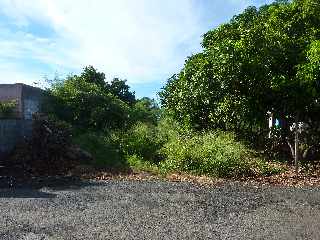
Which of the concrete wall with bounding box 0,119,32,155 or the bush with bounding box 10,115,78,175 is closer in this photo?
the bush with bounding box 10,115,78,175

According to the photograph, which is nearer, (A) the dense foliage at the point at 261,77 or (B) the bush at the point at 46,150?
(B) the bush at the point at 46,150

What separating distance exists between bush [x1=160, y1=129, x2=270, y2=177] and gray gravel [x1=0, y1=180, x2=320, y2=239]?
2034 mm

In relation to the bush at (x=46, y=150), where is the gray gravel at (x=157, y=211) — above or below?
below

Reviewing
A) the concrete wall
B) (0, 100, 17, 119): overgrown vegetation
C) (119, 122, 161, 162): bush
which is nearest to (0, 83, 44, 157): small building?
(0, 100, 17, 119): overgrown vegetation

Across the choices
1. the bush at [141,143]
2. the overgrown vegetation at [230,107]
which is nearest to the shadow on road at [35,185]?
the overgrown vegetation at [230,107]

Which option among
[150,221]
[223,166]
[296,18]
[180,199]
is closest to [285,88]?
[296,18]

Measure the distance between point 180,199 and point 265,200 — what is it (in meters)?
1.89

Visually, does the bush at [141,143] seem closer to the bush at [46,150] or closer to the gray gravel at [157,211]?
the bush at [46,150]

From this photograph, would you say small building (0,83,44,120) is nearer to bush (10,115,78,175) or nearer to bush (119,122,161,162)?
bush (119,122,161,162)

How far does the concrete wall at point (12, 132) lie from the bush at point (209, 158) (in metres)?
4.72

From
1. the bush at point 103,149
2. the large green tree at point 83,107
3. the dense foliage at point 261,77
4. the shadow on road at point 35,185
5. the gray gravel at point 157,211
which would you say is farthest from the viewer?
the large green tree at point 83,107

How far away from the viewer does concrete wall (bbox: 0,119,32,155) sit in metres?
16.1

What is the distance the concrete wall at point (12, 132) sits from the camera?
635 inches

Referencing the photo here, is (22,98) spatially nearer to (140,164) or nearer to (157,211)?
(140,164)
